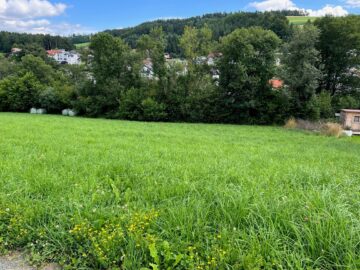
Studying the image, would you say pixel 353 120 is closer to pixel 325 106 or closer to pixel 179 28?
pixel 325 106

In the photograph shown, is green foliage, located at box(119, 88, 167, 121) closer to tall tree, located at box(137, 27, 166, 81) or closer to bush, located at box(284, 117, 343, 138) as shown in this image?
tall tree, located at box(137, 27, 166, 81)

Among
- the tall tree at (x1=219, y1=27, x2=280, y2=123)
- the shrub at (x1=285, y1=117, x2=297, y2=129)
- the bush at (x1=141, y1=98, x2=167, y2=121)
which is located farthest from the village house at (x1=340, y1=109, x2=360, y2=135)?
the bush at (x1=141, y1=98, x2=167, y2=121)

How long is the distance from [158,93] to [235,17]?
27984 millimetres

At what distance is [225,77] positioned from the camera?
28484mm

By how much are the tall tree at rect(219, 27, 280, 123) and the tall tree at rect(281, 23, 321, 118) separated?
182 cm

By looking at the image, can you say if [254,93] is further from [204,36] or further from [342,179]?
[342,179]

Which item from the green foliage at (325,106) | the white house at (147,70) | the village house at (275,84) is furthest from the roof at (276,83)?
the white house at (147,70)

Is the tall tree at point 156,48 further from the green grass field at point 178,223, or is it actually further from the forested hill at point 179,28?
the green grass field at point 178,223

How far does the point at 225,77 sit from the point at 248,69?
2275 millimetres

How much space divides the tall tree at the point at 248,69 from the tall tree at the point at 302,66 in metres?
1.82

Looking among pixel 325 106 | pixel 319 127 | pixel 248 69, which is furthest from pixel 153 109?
pixel 325 106

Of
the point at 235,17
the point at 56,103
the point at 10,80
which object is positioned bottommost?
the point at 56,103

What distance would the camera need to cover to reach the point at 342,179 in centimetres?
453

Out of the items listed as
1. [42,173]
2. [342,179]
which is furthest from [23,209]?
[342,179]
